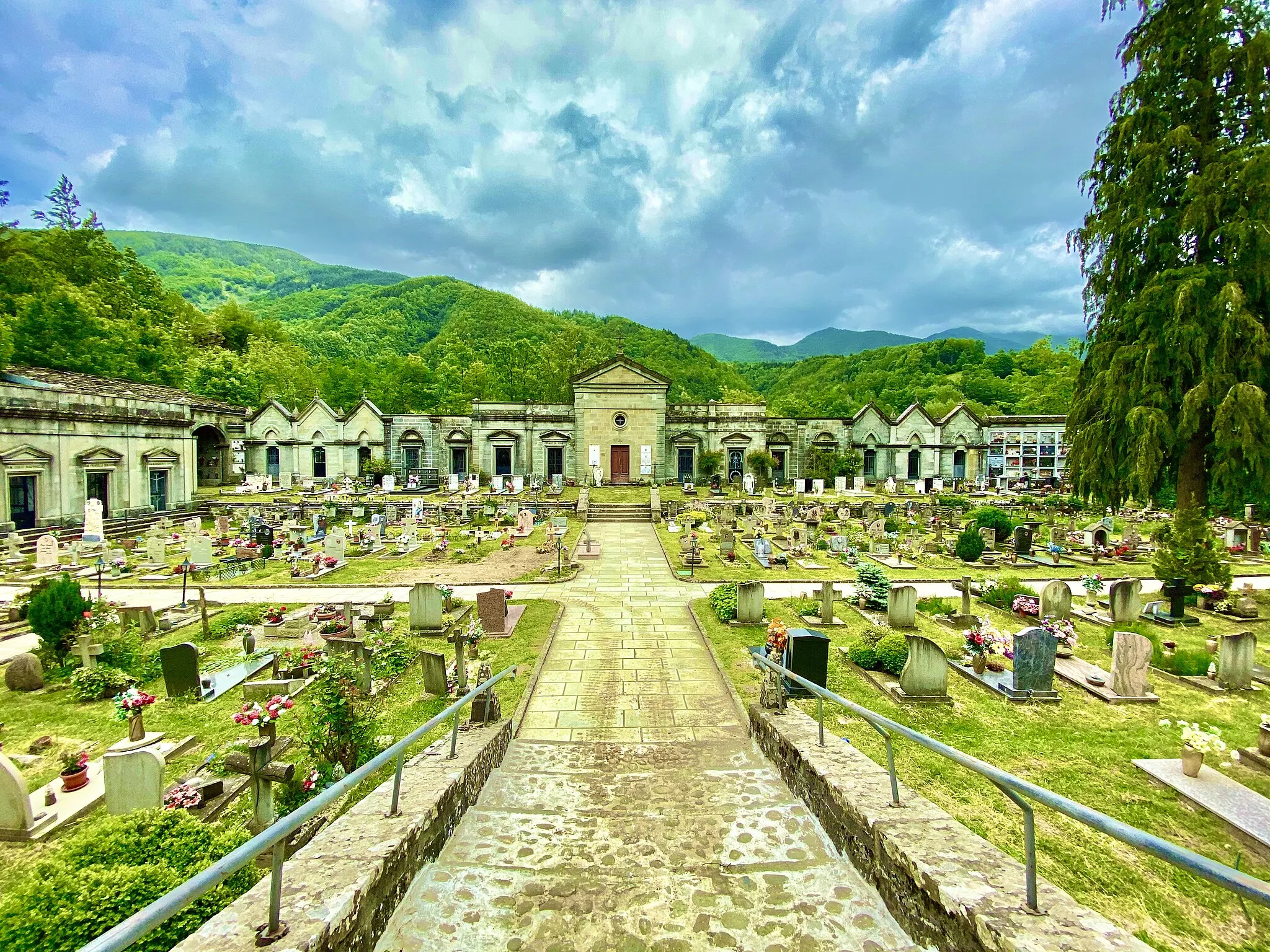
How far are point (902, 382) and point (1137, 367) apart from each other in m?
71.1

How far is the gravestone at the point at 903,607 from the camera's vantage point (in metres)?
11.2

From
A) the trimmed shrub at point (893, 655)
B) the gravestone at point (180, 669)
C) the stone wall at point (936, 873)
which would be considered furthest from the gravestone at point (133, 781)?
the trimmed shrub at point (893, 655)

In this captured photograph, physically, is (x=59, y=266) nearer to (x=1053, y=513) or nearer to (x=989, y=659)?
(x=989, y=659)

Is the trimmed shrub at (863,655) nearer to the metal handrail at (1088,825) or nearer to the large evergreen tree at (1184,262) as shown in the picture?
the metal handrail at (1088,825)

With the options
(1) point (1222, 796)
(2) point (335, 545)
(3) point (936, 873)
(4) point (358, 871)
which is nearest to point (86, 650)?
(2) point (335, 545)

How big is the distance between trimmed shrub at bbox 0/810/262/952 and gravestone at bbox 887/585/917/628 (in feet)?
36.3

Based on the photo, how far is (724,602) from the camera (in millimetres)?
11914

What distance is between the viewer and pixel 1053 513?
1022 inches

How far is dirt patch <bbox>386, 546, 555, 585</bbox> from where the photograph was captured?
1536 centimetres

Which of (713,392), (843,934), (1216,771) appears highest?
(713,392)

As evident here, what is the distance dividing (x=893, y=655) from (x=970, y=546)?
11.2 meters

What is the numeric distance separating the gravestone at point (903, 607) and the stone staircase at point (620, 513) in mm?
15807

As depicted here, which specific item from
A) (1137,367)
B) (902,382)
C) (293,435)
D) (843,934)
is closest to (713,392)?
(902,382)

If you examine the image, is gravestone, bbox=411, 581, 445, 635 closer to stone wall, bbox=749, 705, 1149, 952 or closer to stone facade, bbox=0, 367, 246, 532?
stone wall, bbox=749, 705, 1149, 952
